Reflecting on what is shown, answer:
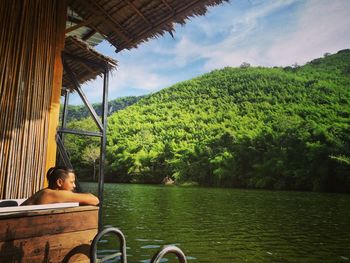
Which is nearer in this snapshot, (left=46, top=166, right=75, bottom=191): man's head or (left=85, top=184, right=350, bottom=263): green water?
(left=46, top=166, right=75, bottom=191): man's head

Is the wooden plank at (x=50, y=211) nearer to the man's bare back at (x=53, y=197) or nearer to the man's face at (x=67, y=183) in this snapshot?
the man's bare back at (x=53, y=197)

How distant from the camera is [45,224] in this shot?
3.05 metres

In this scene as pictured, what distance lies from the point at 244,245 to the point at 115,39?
6.72 metres

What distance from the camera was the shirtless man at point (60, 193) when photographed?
3.51m

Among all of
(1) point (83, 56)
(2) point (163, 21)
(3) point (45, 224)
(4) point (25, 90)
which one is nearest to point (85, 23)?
(1) point (83, 56)

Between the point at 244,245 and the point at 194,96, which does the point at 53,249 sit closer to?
the point at 244,245

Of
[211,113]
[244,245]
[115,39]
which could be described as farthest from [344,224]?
[211,113]

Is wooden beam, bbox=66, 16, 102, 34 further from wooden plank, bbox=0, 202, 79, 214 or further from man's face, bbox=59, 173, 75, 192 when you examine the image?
wooden plank, bbox=0, 202, 79, 214

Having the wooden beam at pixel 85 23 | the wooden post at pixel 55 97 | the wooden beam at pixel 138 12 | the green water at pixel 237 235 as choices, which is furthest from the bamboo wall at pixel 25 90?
the green water at pixel 237 235

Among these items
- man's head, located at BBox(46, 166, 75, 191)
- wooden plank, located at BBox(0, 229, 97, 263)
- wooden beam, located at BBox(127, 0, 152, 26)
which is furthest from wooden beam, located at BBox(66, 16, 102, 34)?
wooden plank, located at BBox(0, 229, 97, 263)

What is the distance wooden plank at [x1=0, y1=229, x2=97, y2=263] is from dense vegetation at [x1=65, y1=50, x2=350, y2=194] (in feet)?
125

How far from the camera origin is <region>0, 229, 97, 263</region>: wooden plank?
A: 2.80 metres

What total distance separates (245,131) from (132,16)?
1990 inches

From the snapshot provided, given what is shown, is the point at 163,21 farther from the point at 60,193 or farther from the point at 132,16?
the point at 60,193
